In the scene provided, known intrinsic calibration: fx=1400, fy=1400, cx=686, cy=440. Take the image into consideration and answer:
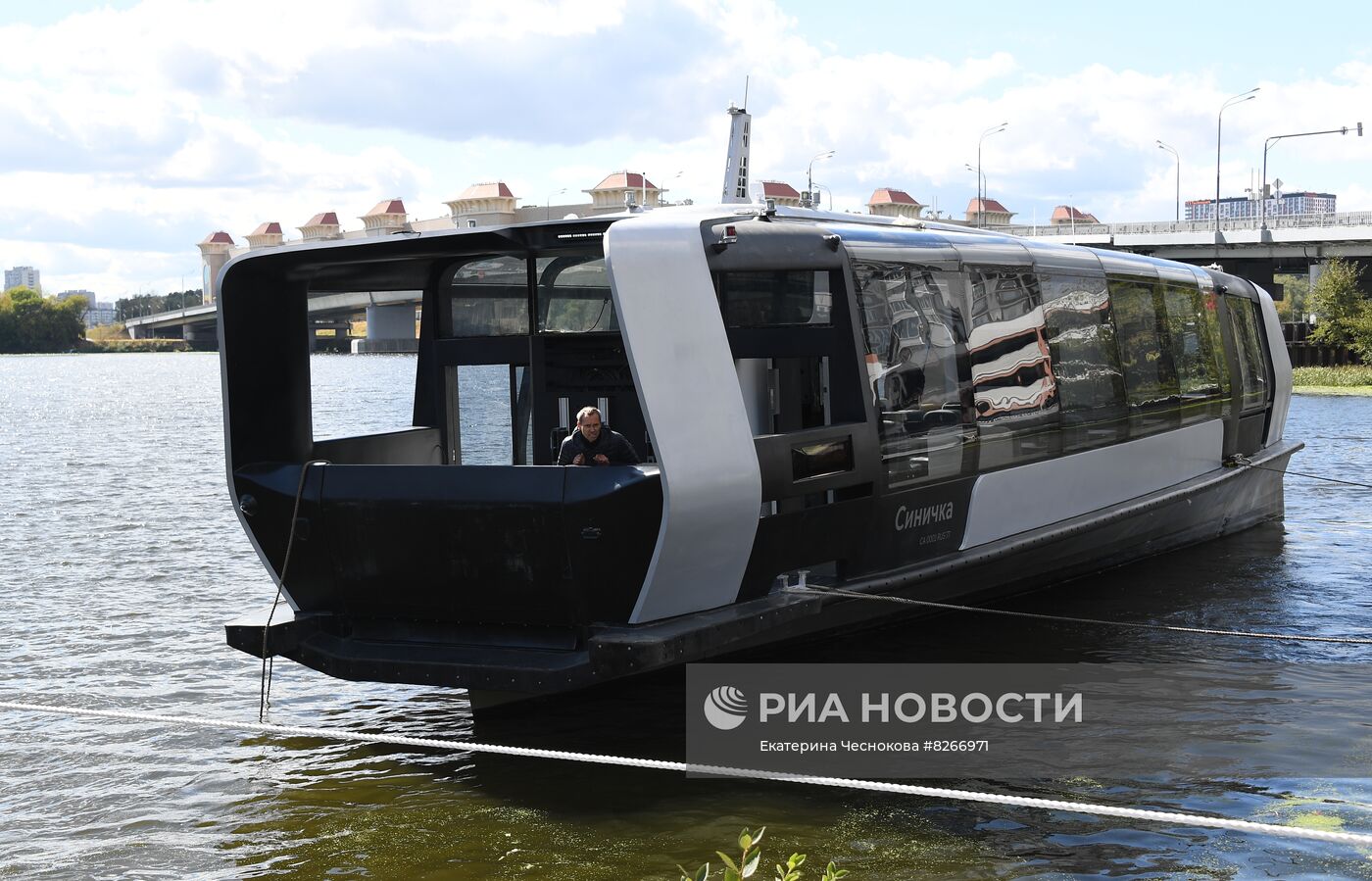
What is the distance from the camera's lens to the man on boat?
8203 mm

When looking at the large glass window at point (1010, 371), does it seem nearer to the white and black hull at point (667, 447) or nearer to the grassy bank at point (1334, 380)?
the white and black hull at point (667, 447)

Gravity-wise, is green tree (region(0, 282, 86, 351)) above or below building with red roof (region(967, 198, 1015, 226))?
below

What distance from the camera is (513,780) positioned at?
311 inches

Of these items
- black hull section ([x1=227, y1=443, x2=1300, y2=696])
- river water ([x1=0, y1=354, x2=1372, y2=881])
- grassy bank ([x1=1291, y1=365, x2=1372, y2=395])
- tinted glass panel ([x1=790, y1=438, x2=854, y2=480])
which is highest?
tinted glass panel ([x1=790, y1=438, x2=854, y2=480])

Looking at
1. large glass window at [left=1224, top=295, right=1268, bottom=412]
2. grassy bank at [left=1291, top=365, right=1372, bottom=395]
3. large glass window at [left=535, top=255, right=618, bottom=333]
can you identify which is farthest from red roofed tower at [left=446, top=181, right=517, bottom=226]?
large glass window at [left=535, top=255, right=618, bottom=333]

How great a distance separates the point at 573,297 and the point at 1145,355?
595cm

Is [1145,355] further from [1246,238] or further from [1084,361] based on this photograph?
[1246,238]

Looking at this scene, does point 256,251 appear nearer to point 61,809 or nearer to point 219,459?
point 61,809

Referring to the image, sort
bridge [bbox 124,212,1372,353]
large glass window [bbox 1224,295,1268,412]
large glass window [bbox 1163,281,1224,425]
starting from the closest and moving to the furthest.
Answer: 1. large glass window [bbox 1163,281,1224,425]
2. large glass window [bbox 1224,295,1268,412]
3. bridge [bbox 124,212,1372,353]

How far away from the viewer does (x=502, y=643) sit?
757 cm

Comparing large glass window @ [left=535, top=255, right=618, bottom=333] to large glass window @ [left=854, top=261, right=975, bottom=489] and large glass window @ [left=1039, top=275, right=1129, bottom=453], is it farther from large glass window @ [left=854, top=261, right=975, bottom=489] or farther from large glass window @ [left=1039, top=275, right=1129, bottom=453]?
large glass window @ [left=1039, top=275, right=1129, bottom=453]

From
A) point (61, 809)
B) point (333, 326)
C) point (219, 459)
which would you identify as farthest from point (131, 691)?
point (333, 326)

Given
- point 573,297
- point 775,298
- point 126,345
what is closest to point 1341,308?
point 775,298

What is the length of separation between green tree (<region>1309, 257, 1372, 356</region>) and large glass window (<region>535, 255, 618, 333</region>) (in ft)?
179
